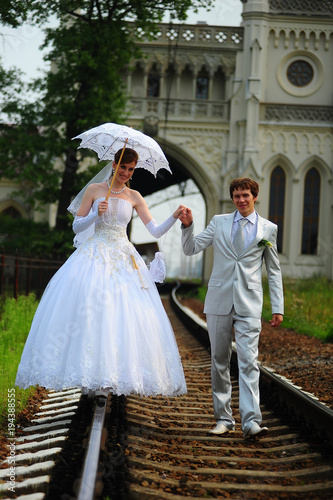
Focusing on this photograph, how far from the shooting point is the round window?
32062mm

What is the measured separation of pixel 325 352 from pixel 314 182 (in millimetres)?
22933

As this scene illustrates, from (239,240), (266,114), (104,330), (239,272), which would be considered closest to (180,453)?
(104,330)

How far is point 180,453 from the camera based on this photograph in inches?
183

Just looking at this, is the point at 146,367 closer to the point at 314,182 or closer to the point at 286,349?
the point at 286,349

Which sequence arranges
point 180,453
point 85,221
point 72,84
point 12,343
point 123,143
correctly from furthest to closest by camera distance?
point 72,84 < point 12,343 < point 123,143 < point 85,221 < point 180,453

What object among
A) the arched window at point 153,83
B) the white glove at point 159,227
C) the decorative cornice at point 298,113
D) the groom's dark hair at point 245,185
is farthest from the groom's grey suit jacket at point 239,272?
the arched window at point 153,83

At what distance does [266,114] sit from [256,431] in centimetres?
2757

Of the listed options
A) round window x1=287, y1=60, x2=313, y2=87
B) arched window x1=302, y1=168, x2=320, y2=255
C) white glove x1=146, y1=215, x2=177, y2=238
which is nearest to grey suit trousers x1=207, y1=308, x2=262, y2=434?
white glove x1=146, y1=215, x2=177, y2=238

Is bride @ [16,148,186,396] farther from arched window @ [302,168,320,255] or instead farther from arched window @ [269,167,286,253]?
arched window @ [302,168,320,255]

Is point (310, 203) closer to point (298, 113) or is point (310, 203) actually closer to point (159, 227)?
point (298, 113)

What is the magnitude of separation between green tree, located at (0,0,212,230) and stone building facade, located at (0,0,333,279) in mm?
9721

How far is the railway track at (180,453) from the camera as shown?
3641 millimetres

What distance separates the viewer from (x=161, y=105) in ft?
104

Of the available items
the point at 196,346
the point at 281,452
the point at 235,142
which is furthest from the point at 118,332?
the point at 235,142
